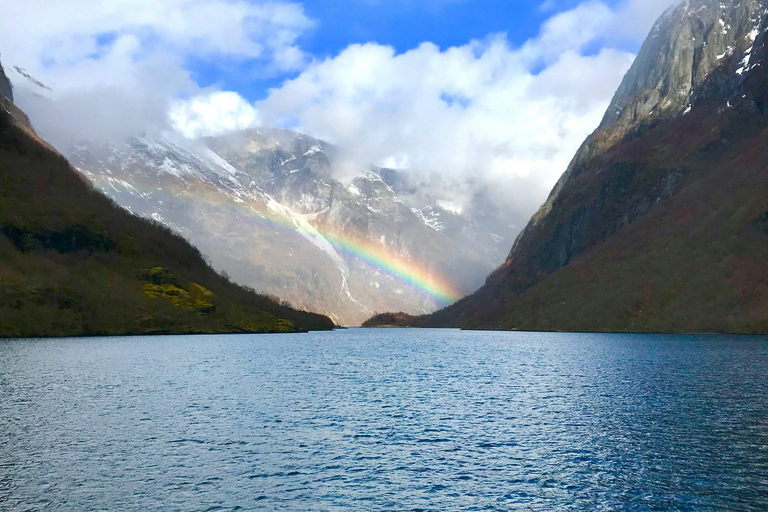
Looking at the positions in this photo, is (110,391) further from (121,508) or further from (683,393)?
(683,393)

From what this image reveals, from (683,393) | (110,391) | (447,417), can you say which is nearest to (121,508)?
(447,417)

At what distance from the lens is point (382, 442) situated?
2149 inches

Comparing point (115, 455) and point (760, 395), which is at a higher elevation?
point (760, 395)

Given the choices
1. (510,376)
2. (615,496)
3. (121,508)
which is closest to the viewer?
(121,508)

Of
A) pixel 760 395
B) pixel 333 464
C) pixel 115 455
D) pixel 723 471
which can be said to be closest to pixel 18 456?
pixel 115 455

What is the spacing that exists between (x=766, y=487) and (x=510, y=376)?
69644 mm

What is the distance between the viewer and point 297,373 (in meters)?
115

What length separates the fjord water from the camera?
128ft

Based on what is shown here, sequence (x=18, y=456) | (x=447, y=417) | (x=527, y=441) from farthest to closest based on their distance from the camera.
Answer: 1. (x=447, y=417)
2. (x=527, y=441)
3. (x=18, y=456)

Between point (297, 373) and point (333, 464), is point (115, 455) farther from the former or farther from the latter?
point (297, 373)

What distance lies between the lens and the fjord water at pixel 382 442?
3906 centimetres

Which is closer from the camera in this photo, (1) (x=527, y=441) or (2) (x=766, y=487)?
(2) (x=766, y=487)

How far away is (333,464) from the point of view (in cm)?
4722

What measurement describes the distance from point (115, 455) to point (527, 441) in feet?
112
